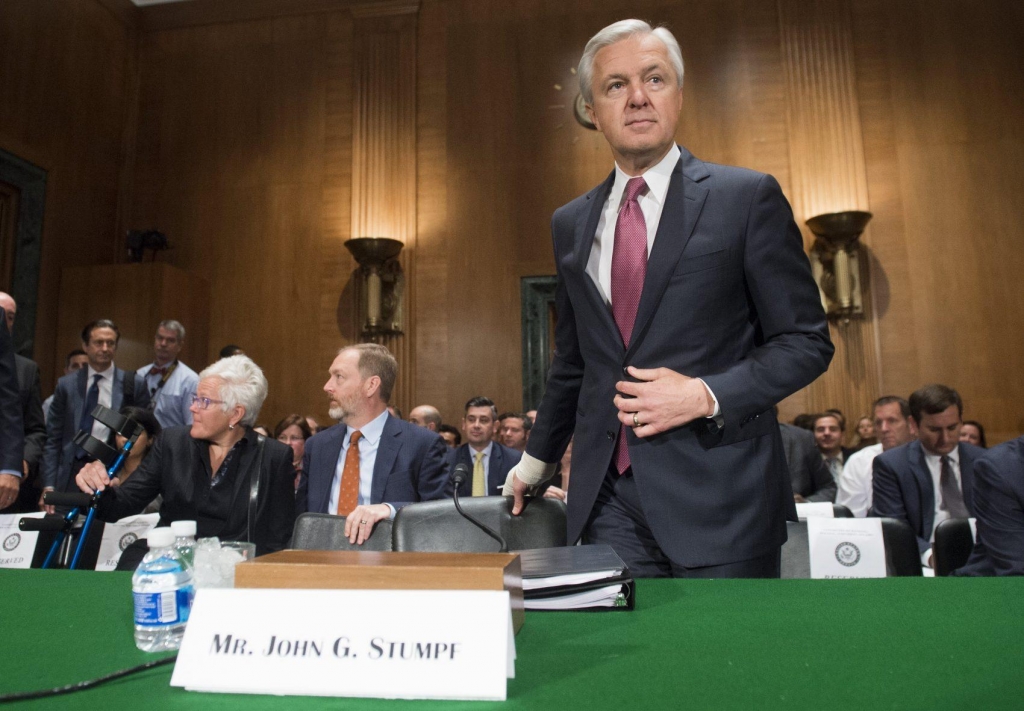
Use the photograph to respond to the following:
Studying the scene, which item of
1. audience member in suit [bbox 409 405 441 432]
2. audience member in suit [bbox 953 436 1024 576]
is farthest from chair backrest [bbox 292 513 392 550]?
audience member in suit [bbox 409 405 441 432]

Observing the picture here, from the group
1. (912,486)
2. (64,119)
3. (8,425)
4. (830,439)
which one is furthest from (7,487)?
(64,119)

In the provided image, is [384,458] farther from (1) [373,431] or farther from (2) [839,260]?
(2) [839,260]

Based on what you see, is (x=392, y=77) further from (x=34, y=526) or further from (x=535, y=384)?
(x=34, y=526)

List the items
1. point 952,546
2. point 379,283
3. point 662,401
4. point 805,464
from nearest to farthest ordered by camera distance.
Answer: point 662,401 → point 952,546 → point 805,464 → point 379,283

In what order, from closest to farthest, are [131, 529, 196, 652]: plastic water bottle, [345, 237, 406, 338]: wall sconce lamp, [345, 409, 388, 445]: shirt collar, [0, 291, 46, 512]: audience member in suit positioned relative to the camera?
[131, 529, 196, 652]: plastic water bottle < [345, 409, 388, 445]: shirt collar < [0, 291, 46, 512]: audience member in suit < [345, 237, 406, 338]: wall sconce lamp

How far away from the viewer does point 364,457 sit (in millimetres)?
3217

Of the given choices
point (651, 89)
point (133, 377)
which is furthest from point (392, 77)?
point (651, 89)

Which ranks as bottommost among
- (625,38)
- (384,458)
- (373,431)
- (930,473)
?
(930,473)

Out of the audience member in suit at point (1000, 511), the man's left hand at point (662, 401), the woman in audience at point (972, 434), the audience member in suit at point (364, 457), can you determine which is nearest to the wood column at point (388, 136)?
the audience member in suit at point (364, 457)

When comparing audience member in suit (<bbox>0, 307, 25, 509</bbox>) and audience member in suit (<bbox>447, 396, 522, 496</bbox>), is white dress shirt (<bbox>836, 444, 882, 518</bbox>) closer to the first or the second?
audience member in suit (<bbox>447, 396, 522, 496</bbox>)

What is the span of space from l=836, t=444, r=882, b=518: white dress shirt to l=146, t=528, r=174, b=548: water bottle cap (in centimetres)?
402

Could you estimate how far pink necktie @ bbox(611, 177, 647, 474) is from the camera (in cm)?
144

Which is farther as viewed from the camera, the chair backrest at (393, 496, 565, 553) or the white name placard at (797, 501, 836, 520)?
the white name placard at (797, 501, 836, 520)

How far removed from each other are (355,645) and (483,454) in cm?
453
